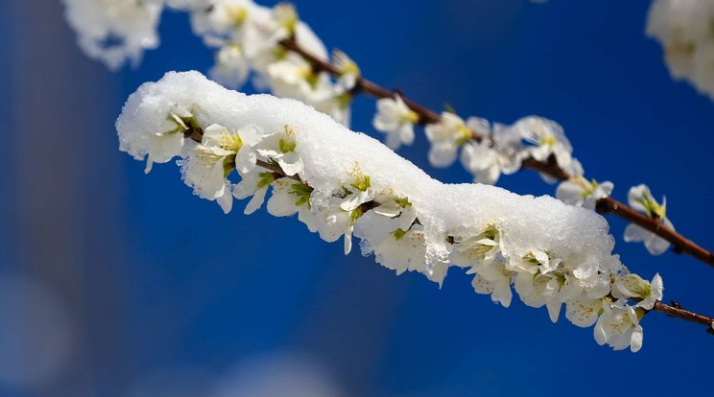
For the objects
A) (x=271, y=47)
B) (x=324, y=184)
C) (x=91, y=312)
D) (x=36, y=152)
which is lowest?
(x=91, y=312)

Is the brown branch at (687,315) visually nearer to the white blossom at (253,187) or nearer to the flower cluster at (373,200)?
the flower cluster at (373,200)

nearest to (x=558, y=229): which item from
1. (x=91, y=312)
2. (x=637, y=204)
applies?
(x=637, y=204)

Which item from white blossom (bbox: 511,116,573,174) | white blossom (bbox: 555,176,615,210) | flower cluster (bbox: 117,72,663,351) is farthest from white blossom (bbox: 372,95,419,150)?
flower cluster (bbox: 117,72,663,351)

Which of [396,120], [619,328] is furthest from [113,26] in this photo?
[619,328]

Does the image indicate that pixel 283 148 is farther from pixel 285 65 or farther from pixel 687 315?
pixel 285 65

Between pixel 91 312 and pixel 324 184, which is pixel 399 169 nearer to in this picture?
pixel 324 184

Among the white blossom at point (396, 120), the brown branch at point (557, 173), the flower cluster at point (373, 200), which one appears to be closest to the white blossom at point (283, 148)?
the flower cluster at point (373, 200)
